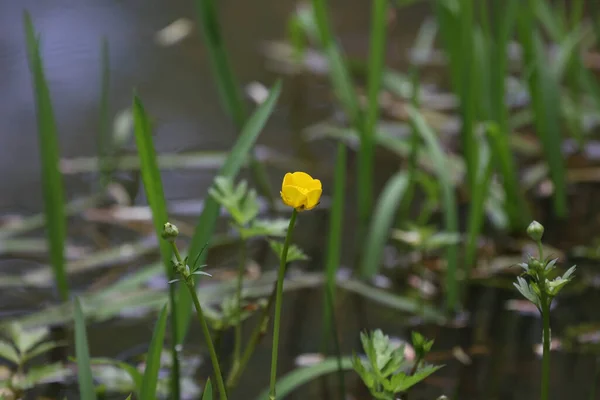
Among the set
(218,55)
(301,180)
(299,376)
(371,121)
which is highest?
(218,55)

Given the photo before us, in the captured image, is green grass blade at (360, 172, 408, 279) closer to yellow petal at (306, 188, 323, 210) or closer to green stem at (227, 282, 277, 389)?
green stem at (227, 282, 277, 389)

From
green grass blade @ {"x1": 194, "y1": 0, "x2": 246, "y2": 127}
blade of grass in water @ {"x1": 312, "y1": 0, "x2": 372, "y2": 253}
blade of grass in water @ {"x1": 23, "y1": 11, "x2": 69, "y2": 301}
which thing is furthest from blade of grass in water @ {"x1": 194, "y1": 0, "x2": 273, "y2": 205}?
blade of grass in water @ {"x1": 23, "y1": 11, "x2": 69, "y2": 301}

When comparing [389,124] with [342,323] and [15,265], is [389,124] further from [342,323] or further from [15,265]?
[15,265]

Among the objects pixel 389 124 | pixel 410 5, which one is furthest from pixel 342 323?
pixel 410 5

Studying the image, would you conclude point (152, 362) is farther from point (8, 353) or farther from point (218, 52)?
→ point (218, 52)

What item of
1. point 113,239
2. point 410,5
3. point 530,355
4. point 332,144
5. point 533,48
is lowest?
point 530,355

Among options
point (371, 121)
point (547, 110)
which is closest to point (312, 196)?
point (371, 121)

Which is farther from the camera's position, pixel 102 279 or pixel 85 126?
pixel 85 126
